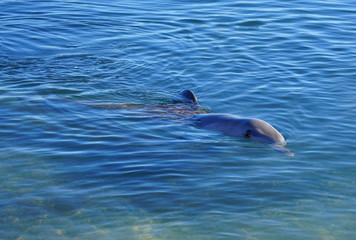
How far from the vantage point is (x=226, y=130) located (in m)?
9.86

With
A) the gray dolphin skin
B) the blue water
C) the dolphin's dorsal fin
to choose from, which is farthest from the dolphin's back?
the dolphin's dorsal fin

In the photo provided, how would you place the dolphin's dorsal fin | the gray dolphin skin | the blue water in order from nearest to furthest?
the blue water < the gray dolphin skin < the dolphin's dorsal fin

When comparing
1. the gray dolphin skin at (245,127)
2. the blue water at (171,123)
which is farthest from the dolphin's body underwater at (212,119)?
the blue water at (171,123)

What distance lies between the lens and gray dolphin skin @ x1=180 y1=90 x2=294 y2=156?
30.7 ft

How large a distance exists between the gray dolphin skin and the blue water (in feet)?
0.61

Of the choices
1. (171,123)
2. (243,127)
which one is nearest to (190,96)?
(171,123)

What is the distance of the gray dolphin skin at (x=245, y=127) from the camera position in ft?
30.7

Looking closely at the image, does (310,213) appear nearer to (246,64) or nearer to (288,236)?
(288,236)

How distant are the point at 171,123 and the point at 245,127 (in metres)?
1.51

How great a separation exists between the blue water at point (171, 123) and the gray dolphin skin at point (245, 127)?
185mm

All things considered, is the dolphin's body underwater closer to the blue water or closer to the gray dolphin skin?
the gray dolphin skin

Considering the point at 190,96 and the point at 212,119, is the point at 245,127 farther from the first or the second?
the point at 190,96

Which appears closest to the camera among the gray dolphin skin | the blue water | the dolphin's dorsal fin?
the blue water

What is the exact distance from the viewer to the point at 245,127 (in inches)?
380
